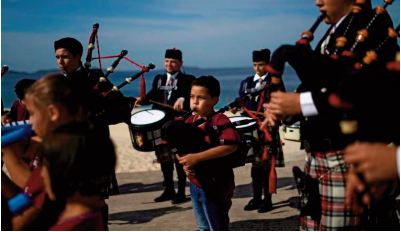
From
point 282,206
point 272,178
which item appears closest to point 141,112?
point 282,206

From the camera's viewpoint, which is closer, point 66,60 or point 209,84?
point 209,84

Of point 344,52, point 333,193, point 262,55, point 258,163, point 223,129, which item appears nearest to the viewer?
point 344,52

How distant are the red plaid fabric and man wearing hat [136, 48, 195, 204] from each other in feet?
12.3

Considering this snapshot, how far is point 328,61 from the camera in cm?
261

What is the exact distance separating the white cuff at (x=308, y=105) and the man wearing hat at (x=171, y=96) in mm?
3990

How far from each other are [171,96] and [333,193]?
446cm

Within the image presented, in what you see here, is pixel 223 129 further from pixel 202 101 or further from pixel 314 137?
pixel 314 137

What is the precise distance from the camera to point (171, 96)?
713 centimetres

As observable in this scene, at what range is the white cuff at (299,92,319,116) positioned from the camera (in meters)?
2.56

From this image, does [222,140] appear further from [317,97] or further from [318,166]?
[317,97]

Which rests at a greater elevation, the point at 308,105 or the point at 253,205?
the point at 308,105

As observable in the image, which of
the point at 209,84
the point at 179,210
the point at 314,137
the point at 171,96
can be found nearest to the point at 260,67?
the point at 171,96

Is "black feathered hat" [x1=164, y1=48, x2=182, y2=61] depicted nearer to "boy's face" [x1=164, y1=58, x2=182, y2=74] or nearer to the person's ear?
"boy's face" [x1=164, y1=58, x2=182, y2=74]

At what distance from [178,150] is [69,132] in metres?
1.71
